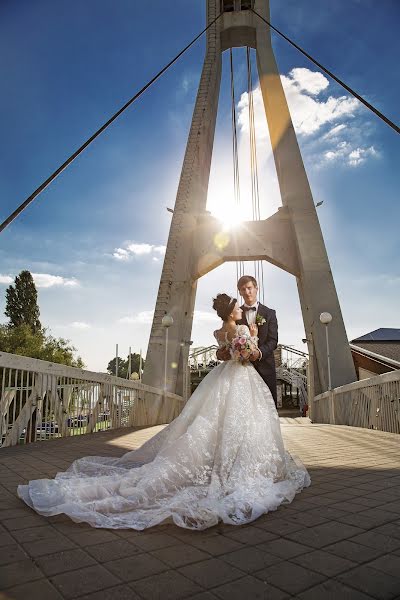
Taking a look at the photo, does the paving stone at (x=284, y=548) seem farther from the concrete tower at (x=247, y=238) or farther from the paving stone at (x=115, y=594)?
the concrete tower at (x=247, y=238)

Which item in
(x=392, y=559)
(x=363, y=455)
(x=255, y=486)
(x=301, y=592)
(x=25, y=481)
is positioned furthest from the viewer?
(x=363, y=455)

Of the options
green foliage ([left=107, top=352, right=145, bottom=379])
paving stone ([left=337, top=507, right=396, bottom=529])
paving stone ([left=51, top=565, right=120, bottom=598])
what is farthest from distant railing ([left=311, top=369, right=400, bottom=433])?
green foliage ([left=107, top=352, right=145, bottom=379])

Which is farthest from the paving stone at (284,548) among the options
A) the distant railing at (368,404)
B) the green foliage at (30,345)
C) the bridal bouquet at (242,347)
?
the green foliage at (30,345)

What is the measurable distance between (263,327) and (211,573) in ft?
8.60

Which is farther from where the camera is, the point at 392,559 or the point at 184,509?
the point at 184,509

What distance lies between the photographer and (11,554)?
196 centimetres

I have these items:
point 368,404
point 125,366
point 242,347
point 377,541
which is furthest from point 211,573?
point 125,366

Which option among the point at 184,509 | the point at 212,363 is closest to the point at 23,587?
the point at 184,509

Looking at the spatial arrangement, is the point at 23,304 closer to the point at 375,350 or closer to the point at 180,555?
the point at 375,350

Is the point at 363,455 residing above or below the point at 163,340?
below

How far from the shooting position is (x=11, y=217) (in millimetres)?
2967

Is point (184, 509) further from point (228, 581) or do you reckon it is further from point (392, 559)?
point (392, 559)

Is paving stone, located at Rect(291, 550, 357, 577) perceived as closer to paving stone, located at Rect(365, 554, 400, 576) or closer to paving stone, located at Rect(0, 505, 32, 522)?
paving stone, located at Rect(365, 554, 400, 576)

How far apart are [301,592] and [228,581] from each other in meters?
0.29
